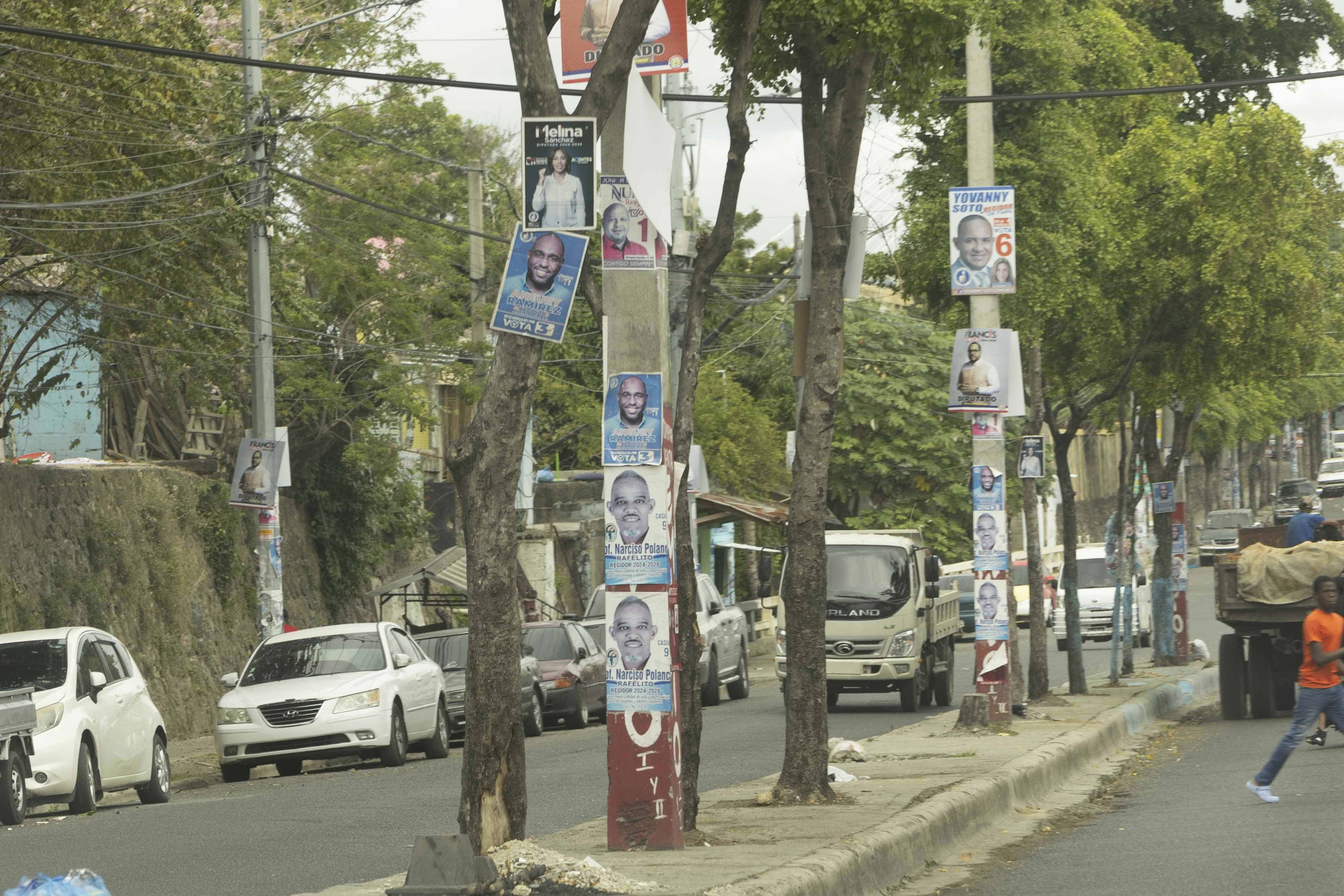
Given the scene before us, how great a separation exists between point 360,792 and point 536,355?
29.1 feet

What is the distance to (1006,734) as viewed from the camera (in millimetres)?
18094

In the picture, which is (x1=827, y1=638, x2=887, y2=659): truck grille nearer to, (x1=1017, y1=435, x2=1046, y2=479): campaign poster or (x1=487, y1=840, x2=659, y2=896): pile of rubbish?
(x1=1017, y1=435, x2=1046, y2=479): campaign poster

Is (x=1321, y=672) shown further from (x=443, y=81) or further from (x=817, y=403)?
(x=443, y=81)

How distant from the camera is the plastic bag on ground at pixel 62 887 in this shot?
5656 millimetres

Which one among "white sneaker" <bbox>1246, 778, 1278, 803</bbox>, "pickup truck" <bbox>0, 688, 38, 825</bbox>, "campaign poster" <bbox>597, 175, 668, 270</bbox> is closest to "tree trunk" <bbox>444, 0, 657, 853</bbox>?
"campaign poster" <bbox>597, 175, 668, 270</bbox>

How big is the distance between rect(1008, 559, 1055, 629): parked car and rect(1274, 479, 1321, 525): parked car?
78.6 ft

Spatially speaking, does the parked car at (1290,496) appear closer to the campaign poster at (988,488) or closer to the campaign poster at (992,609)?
the campaign poster at (992,609)

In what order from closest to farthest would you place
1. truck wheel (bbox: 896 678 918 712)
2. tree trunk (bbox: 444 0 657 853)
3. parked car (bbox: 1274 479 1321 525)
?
1. tree trunk (bbox: 444 0 657 853)
2. truck wheel (bbox: 896 678 918 712)
3. parked car (bbox: 1274 479 1321 525)

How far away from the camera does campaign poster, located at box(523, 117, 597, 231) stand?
28.3ft

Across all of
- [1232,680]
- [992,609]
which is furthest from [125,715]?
[1232,680]

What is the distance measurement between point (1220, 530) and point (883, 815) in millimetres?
59313

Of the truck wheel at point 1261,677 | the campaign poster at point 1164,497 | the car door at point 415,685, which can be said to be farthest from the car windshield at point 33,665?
the campaign poster at point 1164,497

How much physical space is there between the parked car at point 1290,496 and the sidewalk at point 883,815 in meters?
56.2

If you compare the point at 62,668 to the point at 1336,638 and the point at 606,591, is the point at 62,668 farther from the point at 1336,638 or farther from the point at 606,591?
the point at 1336,638
